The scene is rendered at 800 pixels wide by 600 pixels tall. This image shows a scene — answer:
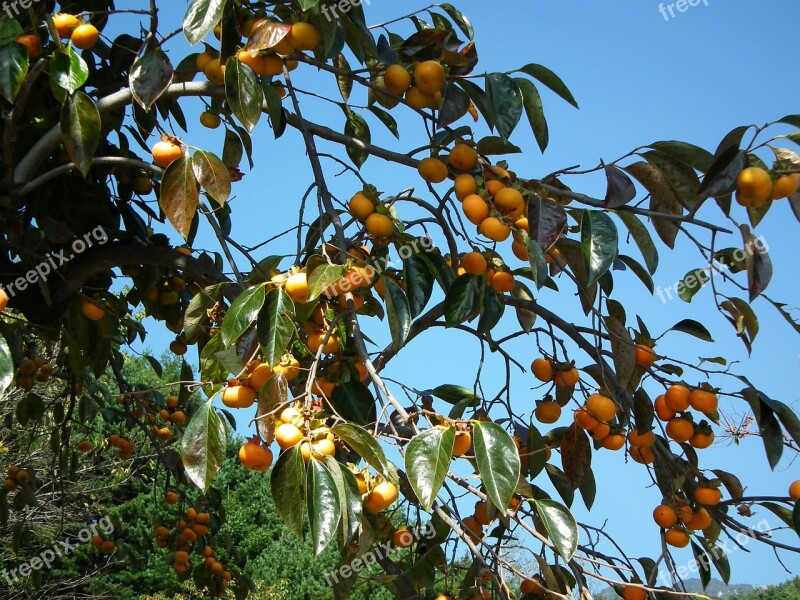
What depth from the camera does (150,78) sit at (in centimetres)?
158

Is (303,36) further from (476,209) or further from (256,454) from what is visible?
(256,454)

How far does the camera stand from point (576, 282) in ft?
5.42

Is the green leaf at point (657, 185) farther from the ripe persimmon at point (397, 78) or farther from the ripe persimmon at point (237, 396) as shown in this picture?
the ripe persimmon at point (237, 396)

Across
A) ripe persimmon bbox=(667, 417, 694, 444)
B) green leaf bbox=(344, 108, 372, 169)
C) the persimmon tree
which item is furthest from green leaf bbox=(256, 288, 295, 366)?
green leaf bbox=(344, 108, 372, 169)

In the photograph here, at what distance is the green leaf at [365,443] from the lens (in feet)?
3.62

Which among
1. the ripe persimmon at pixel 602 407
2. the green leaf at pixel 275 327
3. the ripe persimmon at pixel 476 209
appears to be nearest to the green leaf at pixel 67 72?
the green leaf at pixel 275 327

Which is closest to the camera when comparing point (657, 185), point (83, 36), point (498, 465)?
point (498, 465)

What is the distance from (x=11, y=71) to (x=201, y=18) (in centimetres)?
50

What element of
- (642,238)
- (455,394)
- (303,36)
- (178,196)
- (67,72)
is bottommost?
(455,394)

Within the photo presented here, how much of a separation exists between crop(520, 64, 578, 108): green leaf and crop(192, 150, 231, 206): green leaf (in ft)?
2.11

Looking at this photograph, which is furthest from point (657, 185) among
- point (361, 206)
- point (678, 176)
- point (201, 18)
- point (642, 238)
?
point (201, 18)

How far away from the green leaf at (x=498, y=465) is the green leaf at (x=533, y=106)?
70 centimetres

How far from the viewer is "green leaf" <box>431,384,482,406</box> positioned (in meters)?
1.82

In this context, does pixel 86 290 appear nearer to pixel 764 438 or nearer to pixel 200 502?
pixel 200 502
